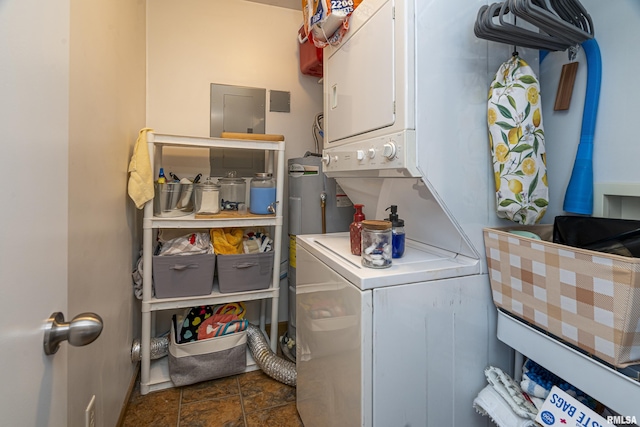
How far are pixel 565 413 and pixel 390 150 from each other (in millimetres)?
952

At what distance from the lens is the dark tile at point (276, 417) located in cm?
178

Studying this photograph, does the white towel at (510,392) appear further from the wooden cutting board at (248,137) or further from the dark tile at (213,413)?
the wooden cutting board at (248,137)

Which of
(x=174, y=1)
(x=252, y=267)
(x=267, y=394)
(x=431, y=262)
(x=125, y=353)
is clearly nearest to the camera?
(x=431, y=262)

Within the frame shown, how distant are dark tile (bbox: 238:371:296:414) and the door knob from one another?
5.20 feet

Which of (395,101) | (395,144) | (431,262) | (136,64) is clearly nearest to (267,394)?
(431,262)

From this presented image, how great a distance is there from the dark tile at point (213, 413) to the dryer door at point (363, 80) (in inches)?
65.9

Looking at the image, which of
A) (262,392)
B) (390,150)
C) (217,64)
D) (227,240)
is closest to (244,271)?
(227,240)

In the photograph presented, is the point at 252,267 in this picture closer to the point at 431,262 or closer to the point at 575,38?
the point at 431,262

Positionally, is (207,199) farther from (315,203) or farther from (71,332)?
(71,332)

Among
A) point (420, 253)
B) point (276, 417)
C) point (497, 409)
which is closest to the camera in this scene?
point (497, 409)

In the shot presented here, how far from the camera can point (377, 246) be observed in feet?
3.85

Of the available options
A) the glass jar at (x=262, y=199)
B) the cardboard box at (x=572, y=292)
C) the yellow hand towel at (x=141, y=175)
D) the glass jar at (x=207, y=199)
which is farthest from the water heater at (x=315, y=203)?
the cardboard box at (x=572, y=292)

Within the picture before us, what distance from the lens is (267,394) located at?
6.61 feet

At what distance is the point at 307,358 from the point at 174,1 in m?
2.71
